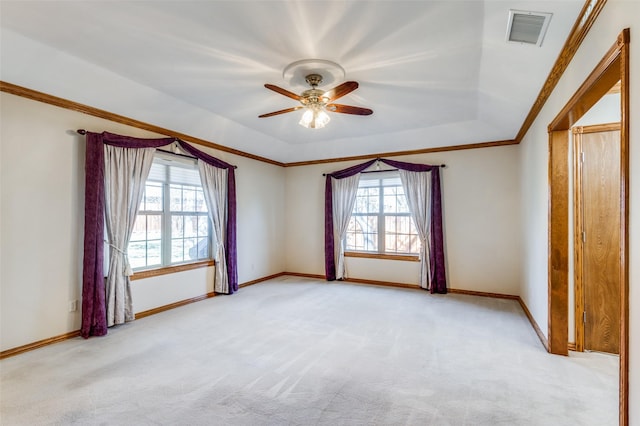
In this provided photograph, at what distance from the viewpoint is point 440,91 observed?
3.58m

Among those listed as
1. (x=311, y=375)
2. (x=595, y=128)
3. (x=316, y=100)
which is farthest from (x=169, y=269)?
(x=595, y=128)

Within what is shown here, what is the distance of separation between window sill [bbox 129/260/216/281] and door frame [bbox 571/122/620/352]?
4.63m

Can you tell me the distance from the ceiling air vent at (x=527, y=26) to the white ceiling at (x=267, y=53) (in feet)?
0.17

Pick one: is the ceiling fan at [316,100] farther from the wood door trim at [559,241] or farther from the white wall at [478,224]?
the white wall at [478,224]

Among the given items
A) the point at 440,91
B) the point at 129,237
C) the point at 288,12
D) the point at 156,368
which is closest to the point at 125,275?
the point at 129,237

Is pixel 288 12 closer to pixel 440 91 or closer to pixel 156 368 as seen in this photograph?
pixel 440 91

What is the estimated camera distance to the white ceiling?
7.20 feet

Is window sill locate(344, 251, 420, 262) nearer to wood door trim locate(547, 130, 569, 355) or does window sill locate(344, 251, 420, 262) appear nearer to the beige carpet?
the beige carpet

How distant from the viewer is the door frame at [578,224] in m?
2.93

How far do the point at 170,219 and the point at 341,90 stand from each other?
3.12 m

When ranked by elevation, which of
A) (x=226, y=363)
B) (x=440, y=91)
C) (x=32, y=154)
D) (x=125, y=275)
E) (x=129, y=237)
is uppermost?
(x=440, y=91)

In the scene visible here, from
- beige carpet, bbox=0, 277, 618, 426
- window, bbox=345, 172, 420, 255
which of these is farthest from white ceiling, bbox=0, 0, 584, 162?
beige carpet, bbox=0, 277, 618, 426

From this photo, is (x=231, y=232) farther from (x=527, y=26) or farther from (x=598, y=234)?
(x=598, y=234)

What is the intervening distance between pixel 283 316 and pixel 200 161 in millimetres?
2606
